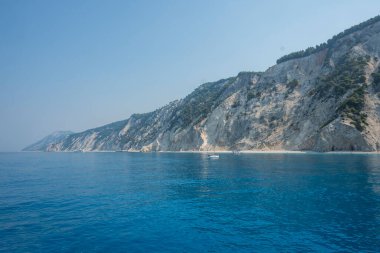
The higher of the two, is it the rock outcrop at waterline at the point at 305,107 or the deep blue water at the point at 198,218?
the rock outcrop at waterline at the point at 305,107

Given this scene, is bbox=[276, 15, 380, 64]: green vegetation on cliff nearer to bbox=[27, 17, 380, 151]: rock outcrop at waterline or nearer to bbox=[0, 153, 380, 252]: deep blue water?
bbox=[27, 17, 380, 151]: rock outcrop at waterline

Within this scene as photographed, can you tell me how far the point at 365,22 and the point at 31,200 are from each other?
142579 millimetres

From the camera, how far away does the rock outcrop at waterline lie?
294 ft

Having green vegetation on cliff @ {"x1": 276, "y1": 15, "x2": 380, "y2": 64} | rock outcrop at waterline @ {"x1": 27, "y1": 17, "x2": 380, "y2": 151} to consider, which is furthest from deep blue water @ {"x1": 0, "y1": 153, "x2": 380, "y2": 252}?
green vegetation on cliff @ {"x1": 276, "y1": 15, "x2": 380, "y2": 64}

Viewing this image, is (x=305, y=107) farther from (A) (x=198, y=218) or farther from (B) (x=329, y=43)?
(A) (x=198, y=218)

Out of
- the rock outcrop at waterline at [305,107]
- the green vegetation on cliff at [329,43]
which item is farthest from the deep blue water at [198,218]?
the green vegetation on cliff at [329,43]

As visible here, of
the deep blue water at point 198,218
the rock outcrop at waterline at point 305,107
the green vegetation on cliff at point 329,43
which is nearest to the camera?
the deep blue water at point 198,218

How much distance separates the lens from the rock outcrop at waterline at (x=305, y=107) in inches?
3529

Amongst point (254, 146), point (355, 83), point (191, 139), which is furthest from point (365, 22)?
point (191, 139)

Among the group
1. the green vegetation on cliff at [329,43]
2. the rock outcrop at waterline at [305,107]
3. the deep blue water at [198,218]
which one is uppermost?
the green vegetation on cliff at [329,43]

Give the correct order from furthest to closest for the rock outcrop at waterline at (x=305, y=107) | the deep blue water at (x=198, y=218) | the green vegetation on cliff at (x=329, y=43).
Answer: the green vegetation on cliff at (x=329, y=43) < the rock outcrop at waterline at (x=305, y=107) < the deep blue water at (x=198, y=218)

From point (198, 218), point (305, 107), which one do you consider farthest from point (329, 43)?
point (198, 218)

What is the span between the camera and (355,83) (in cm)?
10038

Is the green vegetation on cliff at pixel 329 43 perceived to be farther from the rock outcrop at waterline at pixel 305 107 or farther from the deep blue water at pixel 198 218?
the deep blue water at pixel 198 218
